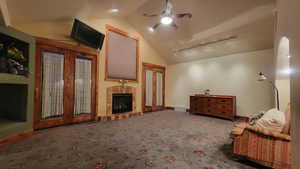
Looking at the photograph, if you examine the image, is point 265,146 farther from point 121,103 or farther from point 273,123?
point 121,103

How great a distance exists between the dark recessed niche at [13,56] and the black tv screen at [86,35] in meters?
1.24

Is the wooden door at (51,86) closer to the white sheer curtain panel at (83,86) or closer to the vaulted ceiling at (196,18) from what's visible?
the white sheer curtain panel at (83,86)

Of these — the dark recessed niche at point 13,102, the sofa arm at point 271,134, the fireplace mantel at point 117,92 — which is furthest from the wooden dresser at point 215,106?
the dark recessed niche at point 13,102

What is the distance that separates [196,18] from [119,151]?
458 centimetres

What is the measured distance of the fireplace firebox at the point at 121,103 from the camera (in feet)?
16.4

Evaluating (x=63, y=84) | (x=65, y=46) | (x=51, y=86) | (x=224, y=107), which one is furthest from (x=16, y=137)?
(x=224, y=107)

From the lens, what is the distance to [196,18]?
4266 mm

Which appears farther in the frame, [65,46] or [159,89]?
[159,89]

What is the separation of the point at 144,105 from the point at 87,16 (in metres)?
4.29

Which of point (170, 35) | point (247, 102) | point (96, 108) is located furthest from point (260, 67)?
point (96, 108)

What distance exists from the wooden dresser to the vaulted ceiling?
2011 millimetres

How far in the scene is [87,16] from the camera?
4133 mm

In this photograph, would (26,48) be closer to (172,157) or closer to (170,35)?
(172,157)

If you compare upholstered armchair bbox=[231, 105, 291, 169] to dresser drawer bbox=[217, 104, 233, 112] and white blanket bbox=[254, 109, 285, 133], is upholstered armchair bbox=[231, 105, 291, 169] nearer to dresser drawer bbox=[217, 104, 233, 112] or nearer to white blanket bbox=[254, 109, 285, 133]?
white blanket bbox=[254, 109, 285, 133]
